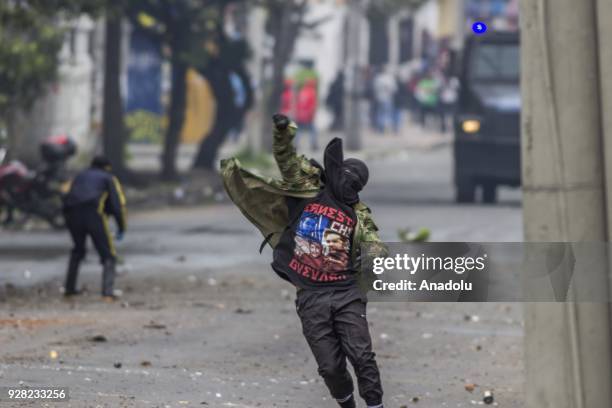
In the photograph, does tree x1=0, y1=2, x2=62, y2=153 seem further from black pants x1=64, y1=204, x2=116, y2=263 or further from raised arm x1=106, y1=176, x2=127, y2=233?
raised arm x1=106, y1=176, x2=127, y2=233

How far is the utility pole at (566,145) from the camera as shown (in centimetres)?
756

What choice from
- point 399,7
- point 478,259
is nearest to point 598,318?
point 478,259

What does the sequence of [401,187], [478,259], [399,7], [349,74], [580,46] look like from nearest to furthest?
[580,46], [478,259], [401,187], [399,7], [349,74]

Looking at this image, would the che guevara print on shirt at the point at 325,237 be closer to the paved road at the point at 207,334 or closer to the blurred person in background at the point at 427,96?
the paved road at the point at 207,334

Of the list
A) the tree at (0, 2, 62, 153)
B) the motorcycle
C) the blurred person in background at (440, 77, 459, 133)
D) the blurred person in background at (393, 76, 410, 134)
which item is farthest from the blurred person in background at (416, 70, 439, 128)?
the motorcycle

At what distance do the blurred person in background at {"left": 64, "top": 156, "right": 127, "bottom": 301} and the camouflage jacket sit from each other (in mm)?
6423

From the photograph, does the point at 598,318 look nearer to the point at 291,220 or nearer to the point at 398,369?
the point at 291,220

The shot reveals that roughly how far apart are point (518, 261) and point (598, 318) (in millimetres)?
801

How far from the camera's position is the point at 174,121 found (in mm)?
29938

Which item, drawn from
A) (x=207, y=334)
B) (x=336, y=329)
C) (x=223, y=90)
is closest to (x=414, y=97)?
(x=223, y=90)

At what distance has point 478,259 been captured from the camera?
26.5 feet

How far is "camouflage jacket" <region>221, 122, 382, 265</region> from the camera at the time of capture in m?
8.42

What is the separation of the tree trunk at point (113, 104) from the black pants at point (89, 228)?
12615 millimetres

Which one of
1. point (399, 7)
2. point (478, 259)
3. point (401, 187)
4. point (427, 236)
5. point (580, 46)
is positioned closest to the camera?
point (580, 46)
